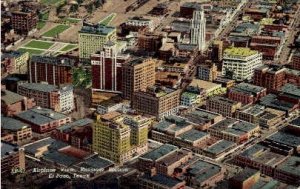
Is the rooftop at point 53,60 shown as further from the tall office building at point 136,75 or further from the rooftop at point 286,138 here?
the rooftop at point 286,138

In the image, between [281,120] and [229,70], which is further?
[229,70]

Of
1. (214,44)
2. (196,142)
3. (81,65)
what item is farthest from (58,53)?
(196,142)

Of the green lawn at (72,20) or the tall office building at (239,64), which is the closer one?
the tall office building at (239,64)

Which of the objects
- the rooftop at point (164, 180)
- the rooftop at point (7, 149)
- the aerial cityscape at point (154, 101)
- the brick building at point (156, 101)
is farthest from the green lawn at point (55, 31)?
the rooftop at point (164, 180)

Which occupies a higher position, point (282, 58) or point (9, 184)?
point (282, 58)

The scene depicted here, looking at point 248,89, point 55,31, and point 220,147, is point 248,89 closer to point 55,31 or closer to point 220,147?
point 220,147

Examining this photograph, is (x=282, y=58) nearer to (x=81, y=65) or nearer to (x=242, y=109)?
(x=242, y=109)

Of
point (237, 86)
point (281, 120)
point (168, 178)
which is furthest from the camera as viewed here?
point (237, 86)
